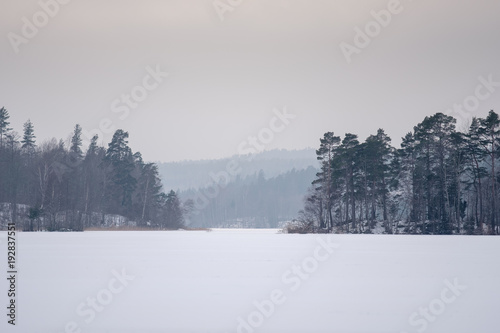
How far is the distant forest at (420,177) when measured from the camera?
4847cm

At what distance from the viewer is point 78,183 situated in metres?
72.8

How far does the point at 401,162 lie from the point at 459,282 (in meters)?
44.1

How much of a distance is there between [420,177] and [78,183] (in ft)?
163

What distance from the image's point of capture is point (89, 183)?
73.1 metres

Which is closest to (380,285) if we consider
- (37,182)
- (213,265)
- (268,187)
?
(213,265)

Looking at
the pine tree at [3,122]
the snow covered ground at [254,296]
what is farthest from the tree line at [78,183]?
the snow covered ground at [254,296]

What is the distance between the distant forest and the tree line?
28804 millimetres

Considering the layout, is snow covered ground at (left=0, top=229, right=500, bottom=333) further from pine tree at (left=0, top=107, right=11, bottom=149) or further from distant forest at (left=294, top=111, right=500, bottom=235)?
pine tree at (left=0, top=107, right=11, bottom=149)

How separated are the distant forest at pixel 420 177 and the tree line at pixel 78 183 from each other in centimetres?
2880

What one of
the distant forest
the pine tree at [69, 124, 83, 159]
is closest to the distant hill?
the pine tree at [69, 124, 83, 159]

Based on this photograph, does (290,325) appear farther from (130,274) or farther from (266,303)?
(130,274)

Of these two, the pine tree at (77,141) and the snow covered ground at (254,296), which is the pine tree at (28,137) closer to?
the pine tree at (77,141)

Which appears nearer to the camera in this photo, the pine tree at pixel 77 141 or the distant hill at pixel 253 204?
the pine tree at pixel 77 141

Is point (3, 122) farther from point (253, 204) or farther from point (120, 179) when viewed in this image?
point (253, 204)
